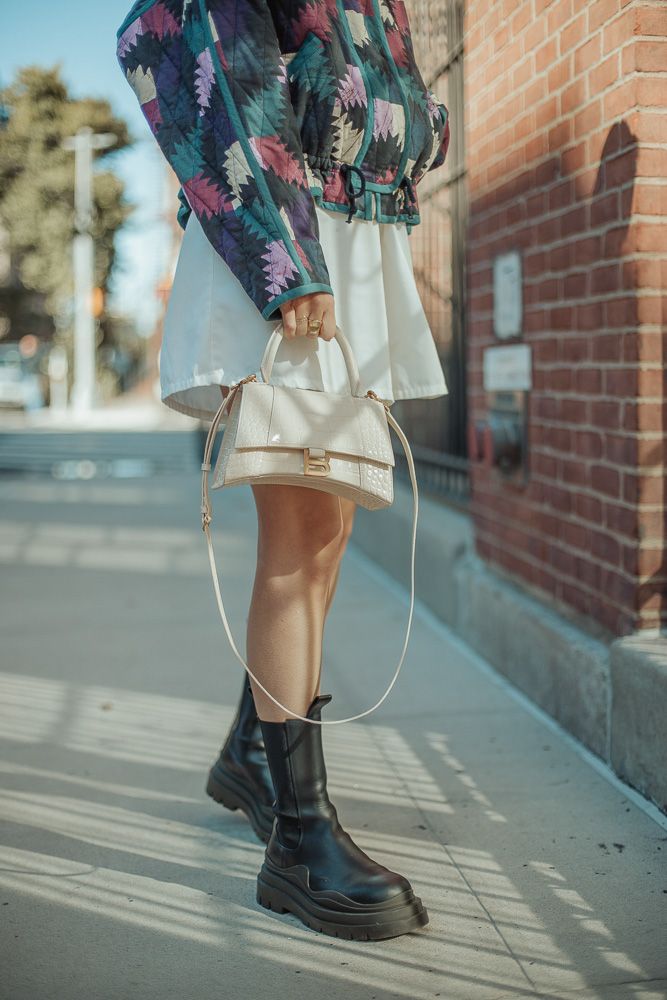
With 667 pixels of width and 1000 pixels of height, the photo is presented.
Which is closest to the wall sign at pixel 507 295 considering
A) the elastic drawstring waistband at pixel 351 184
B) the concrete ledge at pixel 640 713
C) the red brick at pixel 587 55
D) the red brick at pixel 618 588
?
the red brick at pixel 587 55

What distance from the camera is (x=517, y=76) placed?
288cm

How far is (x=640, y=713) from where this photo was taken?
212 cm

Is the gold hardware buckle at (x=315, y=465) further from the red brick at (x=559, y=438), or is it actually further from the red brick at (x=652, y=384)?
the red brick at (x=559, y=438)

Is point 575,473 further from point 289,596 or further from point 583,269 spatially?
point 289,596

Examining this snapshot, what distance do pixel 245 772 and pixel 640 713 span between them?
2.90 ft

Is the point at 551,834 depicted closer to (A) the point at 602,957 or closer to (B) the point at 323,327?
(A) the point at 602,957

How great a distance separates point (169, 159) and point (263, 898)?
1.34 meters

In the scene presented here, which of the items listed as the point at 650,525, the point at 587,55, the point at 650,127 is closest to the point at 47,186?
the point at 587,55

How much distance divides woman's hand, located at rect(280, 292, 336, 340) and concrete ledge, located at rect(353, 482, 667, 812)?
106 centimetres

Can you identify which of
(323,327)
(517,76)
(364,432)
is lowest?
(364,432)

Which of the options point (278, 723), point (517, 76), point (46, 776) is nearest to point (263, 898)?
point (278, 723)

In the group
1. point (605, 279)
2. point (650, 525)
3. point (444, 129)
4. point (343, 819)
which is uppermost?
point (444, 129)

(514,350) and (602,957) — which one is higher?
(514,350)

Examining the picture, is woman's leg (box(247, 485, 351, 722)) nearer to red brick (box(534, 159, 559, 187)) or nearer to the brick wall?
the brick wall
